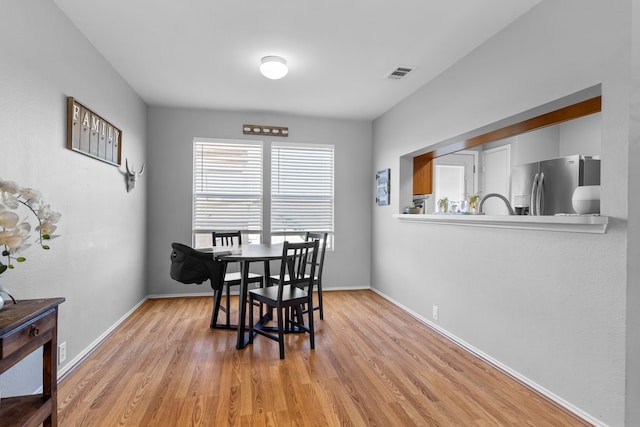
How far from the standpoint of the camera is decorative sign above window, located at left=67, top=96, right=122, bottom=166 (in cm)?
253

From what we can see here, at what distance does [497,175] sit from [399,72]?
112 inches

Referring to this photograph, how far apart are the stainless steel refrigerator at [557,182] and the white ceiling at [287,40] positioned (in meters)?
1.51

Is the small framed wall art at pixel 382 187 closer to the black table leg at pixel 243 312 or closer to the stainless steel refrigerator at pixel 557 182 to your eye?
the stainless steel refrigerator at pixel 557 182

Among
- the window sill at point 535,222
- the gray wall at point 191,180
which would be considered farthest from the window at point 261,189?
the window sill at point 535,222

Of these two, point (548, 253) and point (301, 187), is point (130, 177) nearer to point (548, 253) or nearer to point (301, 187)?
point (301, 187)

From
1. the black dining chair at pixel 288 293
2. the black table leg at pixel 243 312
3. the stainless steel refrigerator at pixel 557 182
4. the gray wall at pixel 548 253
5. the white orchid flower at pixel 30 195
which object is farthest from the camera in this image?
the stainless steel refrigerator at pixel 557 182

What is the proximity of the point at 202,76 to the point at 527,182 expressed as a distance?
3.74m

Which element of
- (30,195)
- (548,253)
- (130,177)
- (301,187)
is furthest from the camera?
(301,187)

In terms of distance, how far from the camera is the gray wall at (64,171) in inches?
76.5

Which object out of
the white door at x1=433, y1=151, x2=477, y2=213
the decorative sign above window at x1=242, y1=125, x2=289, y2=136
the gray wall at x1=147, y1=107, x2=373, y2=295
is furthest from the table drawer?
the white door at x1=433, y1=151, x2=477, y2=213

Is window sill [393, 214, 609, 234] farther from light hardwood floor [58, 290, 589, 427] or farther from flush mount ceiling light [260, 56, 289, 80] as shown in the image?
flush mount ceiling light [260, 56, 289, 80]

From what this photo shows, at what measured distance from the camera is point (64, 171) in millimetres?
2482

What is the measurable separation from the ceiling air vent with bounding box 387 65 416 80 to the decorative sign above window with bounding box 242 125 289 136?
190 centimetres

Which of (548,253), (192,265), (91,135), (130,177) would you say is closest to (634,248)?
(548,253)
